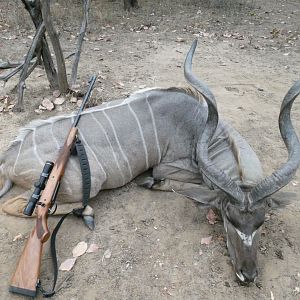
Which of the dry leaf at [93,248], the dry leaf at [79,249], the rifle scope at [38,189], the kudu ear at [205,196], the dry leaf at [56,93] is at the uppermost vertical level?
the rifle scope at [38,189]

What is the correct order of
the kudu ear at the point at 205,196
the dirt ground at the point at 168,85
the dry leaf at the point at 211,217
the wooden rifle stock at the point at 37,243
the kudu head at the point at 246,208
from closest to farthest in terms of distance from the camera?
1. the wooden rifle stock at the point at 37,243
2. the kudu head at the point at 246,208
3. the dirt ground at the point at 168,85
4. the kudu ear at the point at 205,196
5. the dry leaf at the point at 211,217

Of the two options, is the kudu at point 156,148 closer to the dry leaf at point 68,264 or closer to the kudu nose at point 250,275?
the kudu nose at point 250,275

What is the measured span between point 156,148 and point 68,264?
135 cm

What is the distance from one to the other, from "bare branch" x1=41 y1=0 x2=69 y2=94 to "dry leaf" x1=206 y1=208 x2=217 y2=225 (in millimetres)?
2668

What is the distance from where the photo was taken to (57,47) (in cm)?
492

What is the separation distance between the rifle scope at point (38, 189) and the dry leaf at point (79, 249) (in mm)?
455

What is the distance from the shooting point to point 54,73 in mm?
5316

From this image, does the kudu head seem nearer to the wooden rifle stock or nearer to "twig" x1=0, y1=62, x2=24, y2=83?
the wooden rifle stock

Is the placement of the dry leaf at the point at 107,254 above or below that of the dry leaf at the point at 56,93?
below

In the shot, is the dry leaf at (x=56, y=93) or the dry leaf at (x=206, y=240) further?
the dry leaf at (x=56, y=93)

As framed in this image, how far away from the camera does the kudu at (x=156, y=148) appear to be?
10.3 ft

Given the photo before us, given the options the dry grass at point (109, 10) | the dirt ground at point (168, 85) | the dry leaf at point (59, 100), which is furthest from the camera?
the dry grass at point (109, 10)

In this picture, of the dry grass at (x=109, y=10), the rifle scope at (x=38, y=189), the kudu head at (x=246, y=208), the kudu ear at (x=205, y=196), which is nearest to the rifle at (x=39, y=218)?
the rifle scope at (x=38, y=189)

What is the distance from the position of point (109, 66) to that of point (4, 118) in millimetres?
2124
